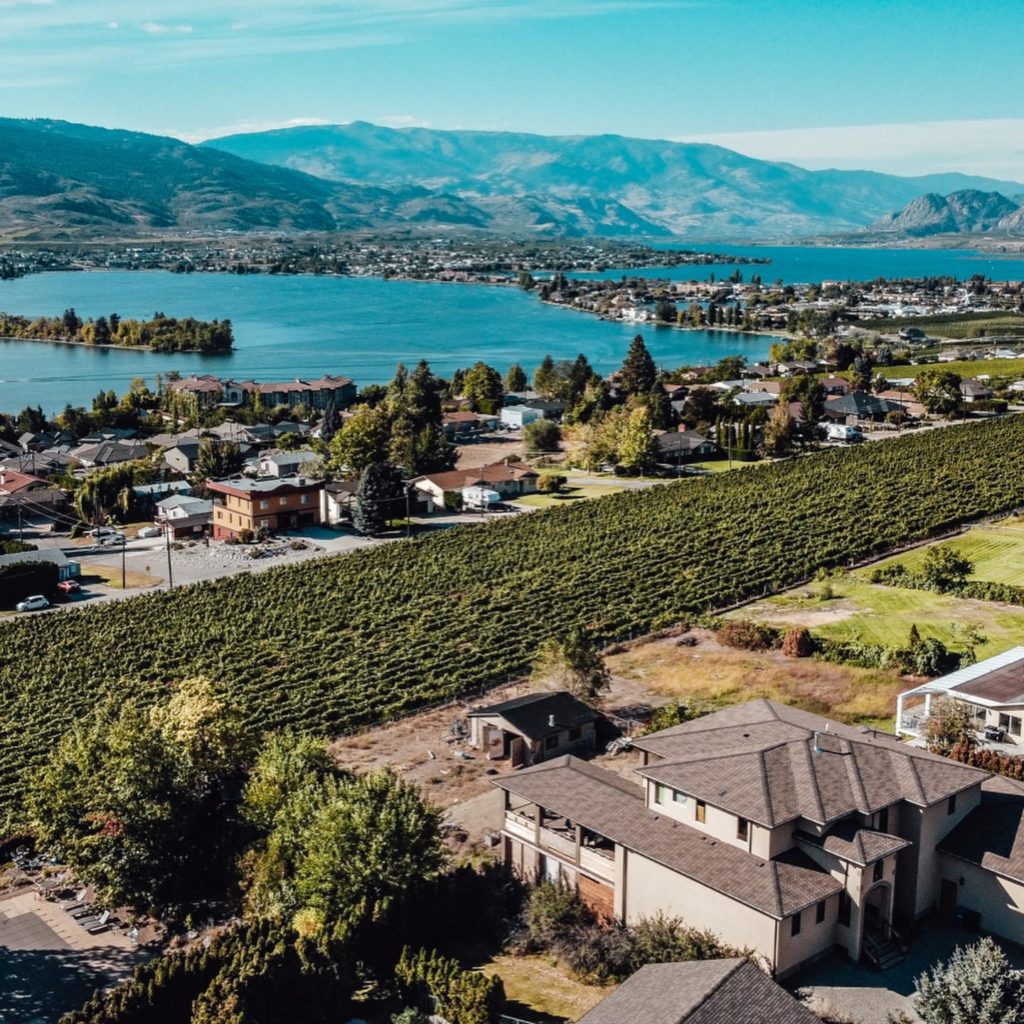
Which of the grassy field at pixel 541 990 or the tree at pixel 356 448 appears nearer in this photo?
the grassy field at pixel 541 990

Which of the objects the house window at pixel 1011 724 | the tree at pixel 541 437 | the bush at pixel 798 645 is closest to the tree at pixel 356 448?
the tree at pixel 541 437

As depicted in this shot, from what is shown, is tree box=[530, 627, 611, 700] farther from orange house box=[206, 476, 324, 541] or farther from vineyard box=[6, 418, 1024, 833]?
orange house box=[206, 476, 324, 541]

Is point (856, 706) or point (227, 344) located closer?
point (856, 706)

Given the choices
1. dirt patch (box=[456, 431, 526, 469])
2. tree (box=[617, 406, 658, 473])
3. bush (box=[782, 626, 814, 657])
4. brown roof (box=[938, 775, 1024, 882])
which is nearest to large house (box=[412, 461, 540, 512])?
dirt patch (box=[456, 431, 526, 469])

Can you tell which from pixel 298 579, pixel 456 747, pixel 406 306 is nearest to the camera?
pixel 456 747

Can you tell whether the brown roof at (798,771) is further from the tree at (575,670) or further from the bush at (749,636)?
the bush at (749,636)

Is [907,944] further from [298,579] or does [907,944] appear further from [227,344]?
[227,344]

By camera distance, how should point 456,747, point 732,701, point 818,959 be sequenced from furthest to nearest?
point 732,701
point 456,747
point 818,959

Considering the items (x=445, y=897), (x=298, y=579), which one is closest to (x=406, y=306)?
(x=298, y=579)
